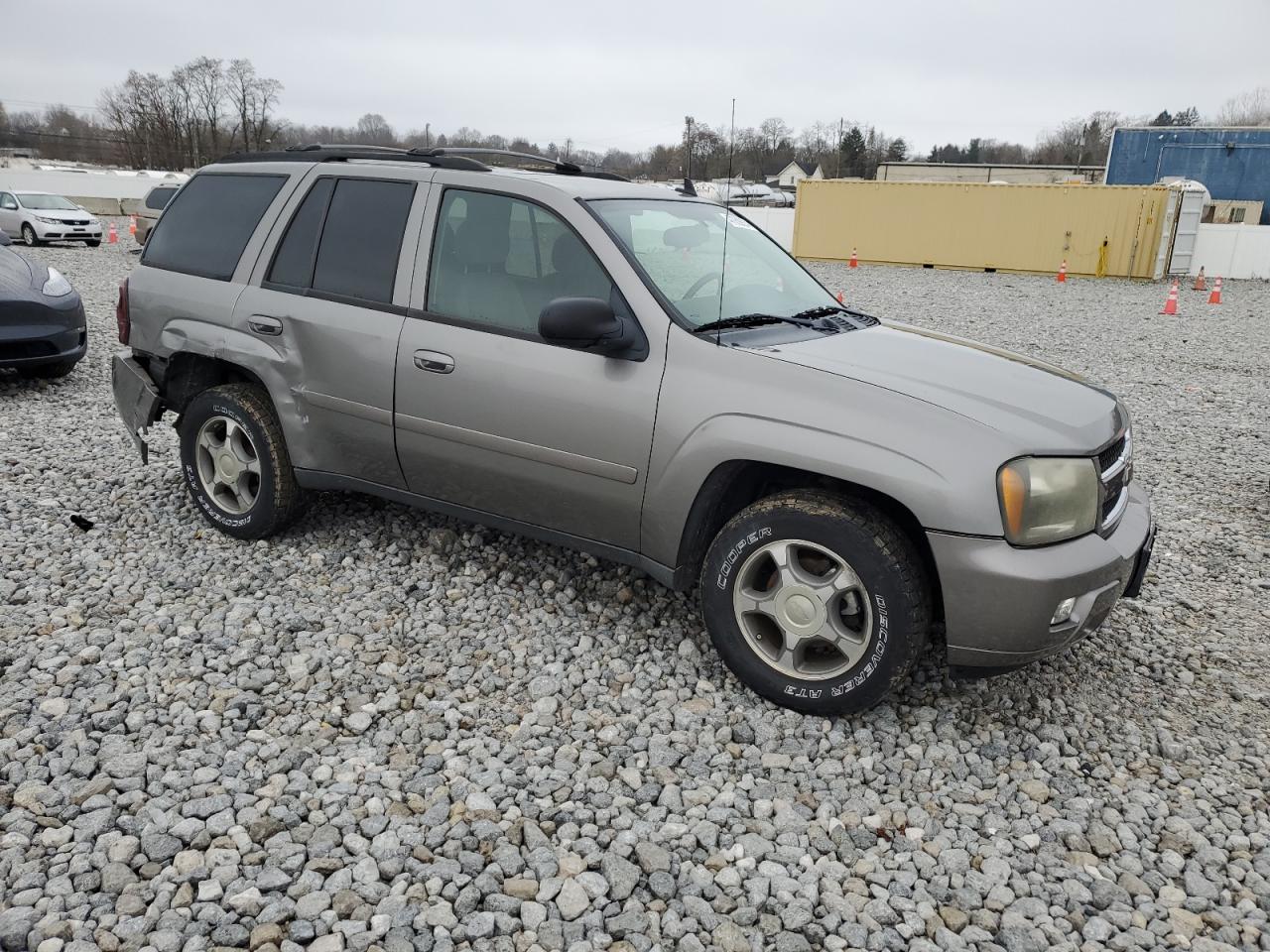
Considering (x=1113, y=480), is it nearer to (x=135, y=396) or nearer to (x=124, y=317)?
(x=135, y=396)

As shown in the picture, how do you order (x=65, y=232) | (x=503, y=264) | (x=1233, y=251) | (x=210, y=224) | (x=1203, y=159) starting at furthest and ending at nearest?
(x=1203, y=159) < (x=1233, y=251) < (x=65, y=232) < (x=210, y=224) < (x=503, y=264)

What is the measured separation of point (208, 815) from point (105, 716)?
2.51ft

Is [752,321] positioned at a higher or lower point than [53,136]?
lower

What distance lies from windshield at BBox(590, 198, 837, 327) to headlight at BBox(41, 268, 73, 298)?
614 centimetres

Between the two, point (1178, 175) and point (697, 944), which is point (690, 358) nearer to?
point (697, 944)

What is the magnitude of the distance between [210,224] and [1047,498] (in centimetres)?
414

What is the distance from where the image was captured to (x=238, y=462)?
4.66m

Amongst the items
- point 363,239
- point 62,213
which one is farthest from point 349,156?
point 62,213

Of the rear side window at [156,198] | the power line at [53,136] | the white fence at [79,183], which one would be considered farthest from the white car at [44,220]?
the power line at [53,136]

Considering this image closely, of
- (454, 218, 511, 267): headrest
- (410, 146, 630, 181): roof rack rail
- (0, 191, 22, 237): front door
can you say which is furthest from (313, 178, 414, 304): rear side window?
(0, 191, 22, 237): front door

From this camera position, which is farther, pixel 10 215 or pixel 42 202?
pixel 42 202

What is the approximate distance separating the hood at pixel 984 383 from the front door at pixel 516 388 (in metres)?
0.67

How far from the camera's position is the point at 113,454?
6.31 meters

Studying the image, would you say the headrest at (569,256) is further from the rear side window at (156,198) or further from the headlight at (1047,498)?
the rear side window at (156,198)
